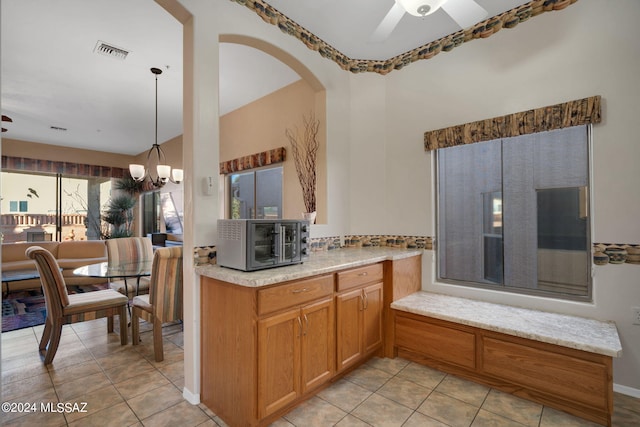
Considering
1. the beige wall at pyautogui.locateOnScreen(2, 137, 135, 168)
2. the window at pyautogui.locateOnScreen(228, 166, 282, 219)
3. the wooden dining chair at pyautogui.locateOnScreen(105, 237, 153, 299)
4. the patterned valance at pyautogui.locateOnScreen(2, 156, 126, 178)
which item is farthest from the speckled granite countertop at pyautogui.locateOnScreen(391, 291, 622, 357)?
the beige wall at pyautogui.locateOnScreen(2, 137, 135, 168)

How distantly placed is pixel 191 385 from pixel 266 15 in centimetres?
293

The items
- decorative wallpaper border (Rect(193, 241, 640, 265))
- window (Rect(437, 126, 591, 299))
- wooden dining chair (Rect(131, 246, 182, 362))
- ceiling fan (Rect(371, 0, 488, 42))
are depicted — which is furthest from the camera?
wooden dining chair (Rect(131, 246, 182, 362))

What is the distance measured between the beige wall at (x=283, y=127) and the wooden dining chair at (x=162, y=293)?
1.43 m

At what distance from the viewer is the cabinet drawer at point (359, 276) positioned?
256 cm

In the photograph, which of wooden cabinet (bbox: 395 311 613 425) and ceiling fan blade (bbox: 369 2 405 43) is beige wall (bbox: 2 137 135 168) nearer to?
ceiling fan blade (bbox: 369 2 405 43)

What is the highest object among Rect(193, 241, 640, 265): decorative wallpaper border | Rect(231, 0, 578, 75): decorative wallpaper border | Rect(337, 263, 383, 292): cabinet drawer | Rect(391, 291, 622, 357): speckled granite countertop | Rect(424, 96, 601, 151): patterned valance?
Rect(231, 0, 578, 75): decorative wallpaper border

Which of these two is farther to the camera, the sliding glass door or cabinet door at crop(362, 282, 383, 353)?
the sliding glass door

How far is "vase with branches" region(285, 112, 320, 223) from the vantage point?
11.6ft

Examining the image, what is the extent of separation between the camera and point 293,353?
2.18m

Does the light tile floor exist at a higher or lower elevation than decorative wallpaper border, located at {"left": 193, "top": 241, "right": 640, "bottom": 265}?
lower

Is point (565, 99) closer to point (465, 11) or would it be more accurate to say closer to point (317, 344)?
point (465, 11)

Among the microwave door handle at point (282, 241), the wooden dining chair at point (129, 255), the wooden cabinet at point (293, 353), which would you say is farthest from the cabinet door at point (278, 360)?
the wooden dining chair at point (129, 255)

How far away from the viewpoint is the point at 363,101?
3.64 m

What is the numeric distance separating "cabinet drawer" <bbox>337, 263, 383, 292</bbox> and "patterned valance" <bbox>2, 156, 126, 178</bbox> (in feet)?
23.6
